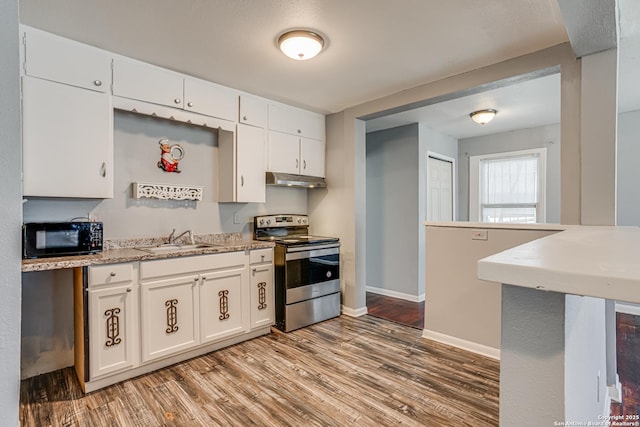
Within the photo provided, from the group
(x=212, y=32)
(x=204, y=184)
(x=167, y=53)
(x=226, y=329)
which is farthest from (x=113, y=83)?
(x=226, y=329)

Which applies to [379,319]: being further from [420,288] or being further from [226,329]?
[226,329]

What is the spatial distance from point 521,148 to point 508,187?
60cm

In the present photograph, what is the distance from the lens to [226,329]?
2879 millimetres

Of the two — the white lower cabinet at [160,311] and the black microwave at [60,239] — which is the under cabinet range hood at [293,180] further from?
the black microwave at [60,239]

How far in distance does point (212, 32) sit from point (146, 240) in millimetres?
1799

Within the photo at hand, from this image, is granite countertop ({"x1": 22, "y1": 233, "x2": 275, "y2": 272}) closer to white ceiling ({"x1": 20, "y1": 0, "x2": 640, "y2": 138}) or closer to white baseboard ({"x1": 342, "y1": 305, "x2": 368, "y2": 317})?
white baseboard ({"x1": 342, "y1": 305, "x2": 368, "y2": 317})

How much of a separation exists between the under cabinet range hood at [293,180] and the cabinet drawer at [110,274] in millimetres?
1601

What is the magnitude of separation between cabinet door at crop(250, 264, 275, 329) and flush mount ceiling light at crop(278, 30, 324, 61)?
1.86 metres

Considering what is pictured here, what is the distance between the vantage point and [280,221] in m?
3.92

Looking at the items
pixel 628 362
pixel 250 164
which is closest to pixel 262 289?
pixel 250 164

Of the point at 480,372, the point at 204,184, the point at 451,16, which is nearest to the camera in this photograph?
the point at 451,16

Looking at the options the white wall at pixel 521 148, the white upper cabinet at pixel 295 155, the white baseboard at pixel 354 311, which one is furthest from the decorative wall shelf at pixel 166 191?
the white wall at pixel 521 148

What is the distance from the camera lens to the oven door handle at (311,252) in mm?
3287

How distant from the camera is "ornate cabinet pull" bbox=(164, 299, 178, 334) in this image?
8.30 feet
